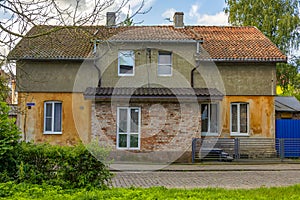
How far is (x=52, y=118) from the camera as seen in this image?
23266 millimetres

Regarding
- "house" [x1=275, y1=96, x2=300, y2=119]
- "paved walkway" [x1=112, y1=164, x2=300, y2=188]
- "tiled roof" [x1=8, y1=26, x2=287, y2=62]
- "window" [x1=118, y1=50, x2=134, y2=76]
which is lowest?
"paved walkway" [x1=112, y1=164, x2=300, y2=188]

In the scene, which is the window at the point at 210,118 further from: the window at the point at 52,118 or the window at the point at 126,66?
the window at the point at 52,118

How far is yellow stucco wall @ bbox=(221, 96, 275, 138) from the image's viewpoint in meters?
23.1

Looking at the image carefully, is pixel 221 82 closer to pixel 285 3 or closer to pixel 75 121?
pixel 75 121

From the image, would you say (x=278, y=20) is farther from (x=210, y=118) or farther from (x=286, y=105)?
(x=210, y=118)

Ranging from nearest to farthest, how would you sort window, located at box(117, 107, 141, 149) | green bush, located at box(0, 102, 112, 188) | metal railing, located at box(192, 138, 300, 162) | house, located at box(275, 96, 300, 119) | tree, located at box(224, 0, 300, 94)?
green bush, located at box(0, 102, 112, 188) < window, located at box(117, 107, 141, 149) < metal railing, located at box(192, 138, 300, 162) < house, located at box(275, 96, 300, 119) < tree, located at box(224, 0, 300, 94)

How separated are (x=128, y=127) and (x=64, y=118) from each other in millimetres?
4490

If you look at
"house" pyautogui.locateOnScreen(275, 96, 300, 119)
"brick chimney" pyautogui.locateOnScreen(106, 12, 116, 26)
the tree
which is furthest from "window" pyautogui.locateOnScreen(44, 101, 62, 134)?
the tree

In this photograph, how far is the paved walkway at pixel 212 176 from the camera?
13.5 meters

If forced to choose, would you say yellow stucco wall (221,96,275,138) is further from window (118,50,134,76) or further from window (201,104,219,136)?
window (118,50,134,76)

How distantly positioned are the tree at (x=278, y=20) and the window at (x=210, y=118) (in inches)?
618

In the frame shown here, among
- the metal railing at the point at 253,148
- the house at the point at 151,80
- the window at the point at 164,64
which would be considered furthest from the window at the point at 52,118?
the metal railing at the point at 253,148

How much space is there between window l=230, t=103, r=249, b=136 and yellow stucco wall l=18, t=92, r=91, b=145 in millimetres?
8291

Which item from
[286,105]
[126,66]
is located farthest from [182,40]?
[286,105]
